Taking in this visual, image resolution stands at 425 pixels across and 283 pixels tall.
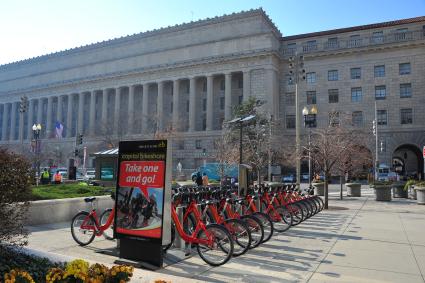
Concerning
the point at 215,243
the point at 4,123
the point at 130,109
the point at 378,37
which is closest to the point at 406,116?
the point at 378,37

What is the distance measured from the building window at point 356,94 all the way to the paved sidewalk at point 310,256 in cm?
5352

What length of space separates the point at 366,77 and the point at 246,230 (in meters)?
61.0

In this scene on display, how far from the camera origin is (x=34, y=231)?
11.2m

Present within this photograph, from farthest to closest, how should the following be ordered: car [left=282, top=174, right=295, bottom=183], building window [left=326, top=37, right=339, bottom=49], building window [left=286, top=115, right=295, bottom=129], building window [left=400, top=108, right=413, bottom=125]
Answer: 1. building window [left=286, top=115, right=295, bottom=129]
2. building window [left=326, top=37, right=339, bottom=49]
3. building window [left=400, top=108, right=413, bottom=125]
4. car [left=282, top=174, right=295, bottom=183]

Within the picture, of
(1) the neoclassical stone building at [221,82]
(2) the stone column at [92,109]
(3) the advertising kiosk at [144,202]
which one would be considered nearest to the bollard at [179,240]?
(3) the advertising kiosk at [144,202]

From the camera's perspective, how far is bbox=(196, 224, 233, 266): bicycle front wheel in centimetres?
784

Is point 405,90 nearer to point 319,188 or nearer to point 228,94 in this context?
point 228,94

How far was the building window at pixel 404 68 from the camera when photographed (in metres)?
60.8

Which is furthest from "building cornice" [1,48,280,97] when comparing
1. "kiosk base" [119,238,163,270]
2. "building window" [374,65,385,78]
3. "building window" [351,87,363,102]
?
"kiosk base" [119,238,163,270]

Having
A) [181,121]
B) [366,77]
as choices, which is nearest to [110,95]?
[181,121]

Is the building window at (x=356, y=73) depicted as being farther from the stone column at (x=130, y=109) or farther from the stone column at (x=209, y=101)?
the stone column at (x=130, y=109)

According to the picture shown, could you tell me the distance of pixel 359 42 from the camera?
6419cm

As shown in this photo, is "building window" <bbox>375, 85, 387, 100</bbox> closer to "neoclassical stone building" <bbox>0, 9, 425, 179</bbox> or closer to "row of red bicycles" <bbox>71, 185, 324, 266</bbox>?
"neoclassical stone building" <bbox>0, 9, 425, 179</bbox>

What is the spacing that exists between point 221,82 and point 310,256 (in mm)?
68473
